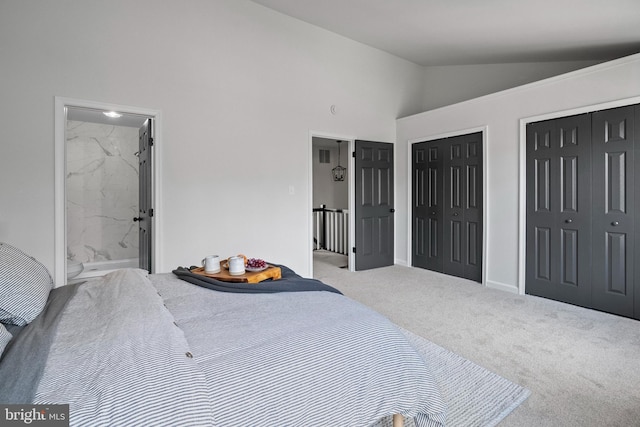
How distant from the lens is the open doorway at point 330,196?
648 cm

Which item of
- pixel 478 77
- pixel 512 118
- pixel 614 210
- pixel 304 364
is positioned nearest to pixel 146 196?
pixel 304 364

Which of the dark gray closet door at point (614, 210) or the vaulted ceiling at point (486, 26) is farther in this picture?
the dark gray closet door at point (614, 210)

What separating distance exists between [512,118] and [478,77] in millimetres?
1420

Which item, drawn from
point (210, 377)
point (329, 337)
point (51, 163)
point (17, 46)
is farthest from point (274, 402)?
point (17, 46)

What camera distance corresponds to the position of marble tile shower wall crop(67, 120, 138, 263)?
506cm

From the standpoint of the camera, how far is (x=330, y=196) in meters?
7.64

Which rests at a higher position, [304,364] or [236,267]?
[236,267]

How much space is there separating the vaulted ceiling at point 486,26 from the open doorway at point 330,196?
2.55 m

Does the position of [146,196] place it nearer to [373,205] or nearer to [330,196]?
[373,205]

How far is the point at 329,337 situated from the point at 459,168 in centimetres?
383

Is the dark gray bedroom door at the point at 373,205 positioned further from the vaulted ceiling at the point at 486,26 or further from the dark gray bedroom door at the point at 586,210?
the dark gray bedroom door at the point at 586,210

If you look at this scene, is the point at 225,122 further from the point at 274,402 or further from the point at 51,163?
the point at 274,402

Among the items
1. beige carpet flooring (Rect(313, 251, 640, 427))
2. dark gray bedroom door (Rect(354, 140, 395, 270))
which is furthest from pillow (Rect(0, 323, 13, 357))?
dark gray bedroom door (Rect(354, 140, 395, 270))

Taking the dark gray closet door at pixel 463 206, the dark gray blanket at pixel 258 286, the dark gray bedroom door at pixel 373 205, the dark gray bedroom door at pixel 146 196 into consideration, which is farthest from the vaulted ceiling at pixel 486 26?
the dark gray blanket at pixel 258 286
